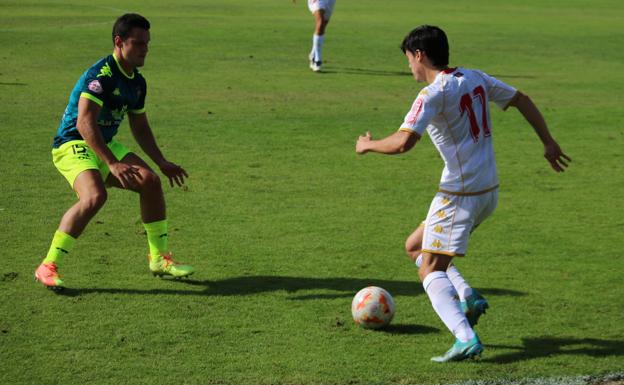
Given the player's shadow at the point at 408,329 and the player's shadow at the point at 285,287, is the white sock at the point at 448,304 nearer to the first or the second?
the player's shadow at the point at 408,329

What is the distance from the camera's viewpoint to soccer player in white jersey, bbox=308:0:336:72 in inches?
835

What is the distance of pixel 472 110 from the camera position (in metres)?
6.79

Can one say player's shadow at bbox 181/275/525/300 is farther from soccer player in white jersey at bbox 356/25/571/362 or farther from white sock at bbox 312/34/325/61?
white sock at bbox 312/34/325/61

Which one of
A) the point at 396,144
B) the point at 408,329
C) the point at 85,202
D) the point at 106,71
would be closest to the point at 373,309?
the point at 408,329

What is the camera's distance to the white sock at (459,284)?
731 cm

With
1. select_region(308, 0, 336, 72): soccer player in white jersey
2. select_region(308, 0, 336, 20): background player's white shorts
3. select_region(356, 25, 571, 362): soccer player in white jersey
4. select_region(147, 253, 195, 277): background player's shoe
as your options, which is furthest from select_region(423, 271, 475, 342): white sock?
select_region(308, 0, 336, 20): background player's white shorts

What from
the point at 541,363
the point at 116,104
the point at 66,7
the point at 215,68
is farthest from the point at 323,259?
the point at 66,7

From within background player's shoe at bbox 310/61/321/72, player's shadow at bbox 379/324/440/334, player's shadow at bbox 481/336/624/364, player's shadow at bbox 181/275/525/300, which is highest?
background player's shoe at bbox 310/61/321/72

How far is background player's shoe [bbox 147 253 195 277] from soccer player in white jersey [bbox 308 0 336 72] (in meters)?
13.0

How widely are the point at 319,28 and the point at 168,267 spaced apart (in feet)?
43.8

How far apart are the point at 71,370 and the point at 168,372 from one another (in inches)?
24.8

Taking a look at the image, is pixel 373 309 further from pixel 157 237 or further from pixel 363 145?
pixel 157 237

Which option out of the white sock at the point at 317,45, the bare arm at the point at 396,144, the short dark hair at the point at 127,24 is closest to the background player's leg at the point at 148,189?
the short dark hair at the point at 127,24

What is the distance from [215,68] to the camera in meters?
21.4
